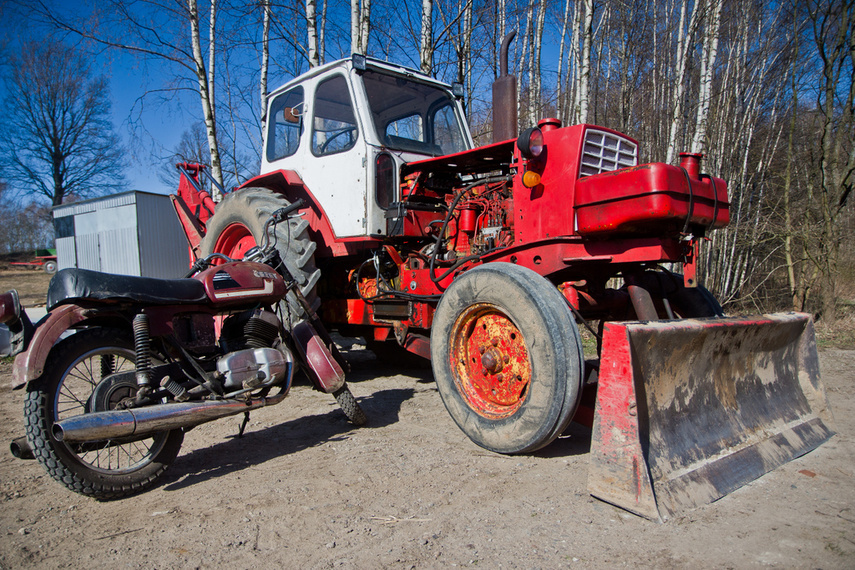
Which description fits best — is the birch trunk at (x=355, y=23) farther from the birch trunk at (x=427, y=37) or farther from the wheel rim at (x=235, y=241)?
the wheel rim at (x=235, y=241)

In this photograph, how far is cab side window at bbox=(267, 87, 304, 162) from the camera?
529 centimetres

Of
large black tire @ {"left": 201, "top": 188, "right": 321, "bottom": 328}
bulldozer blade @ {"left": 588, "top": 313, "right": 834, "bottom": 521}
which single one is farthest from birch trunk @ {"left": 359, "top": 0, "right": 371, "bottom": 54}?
bulldozer blade @ {"left": 588, "top": 313, "right": 834, "bottom": 521}

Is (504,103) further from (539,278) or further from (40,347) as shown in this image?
(40,347)

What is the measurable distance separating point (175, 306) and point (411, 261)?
198 cm

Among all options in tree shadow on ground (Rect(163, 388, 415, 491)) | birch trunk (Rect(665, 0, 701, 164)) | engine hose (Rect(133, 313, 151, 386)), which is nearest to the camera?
engine hose (Rect(133, 313, 151, 386))

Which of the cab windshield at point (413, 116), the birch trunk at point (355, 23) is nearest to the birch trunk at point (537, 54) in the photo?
the birch trunk at point (355, 23)

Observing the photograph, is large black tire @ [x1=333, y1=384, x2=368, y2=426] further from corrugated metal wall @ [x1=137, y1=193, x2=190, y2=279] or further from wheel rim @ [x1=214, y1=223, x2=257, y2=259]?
corrugated metal wall @ [x1=137, y1=193, x2=190, y2=279]

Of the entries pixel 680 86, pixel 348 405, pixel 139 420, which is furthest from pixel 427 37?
pixel 139 420

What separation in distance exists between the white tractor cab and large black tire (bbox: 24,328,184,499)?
2.25m

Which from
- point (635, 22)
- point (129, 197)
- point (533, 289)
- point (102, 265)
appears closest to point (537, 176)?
point (533, 289)

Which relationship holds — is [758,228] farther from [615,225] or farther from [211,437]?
[211,437]

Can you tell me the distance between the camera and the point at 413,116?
543cm

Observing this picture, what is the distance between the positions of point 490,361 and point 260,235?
2.60 m

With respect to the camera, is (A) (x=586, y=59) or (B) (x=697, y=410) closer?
(B) (x=697, y=410)
